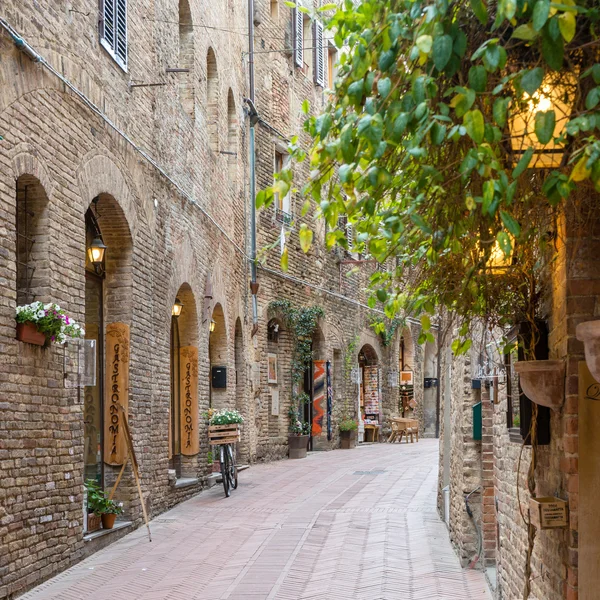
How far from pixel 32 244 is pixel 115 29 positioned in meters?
3.16

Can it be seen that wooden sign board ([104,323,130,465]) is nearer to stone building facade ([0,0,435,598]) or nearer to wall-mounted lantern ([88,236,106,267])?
stone building facade ([0,0,435,598])

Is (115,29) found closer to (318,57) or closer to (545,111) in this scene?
(545,111)

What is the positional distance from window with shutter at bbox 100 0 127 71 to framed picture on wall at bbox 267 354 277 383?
1010 centimetres

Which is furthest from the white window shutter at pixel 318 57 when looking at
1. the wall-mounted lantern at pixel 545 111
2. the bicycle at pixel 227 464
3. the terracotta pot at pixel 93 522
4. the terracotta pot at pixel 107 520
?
the wall-mounted lantern at pixel 545 111

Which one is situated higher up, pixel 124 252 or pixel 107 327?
pixel 124 252

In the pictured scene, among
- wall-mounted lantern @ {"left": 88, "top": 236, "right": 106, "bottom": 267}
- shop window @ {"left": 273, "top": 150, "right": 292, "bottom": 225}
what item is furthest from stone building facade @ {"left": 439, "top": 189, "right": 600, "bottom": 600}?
shop window @ {"left": 273, "top": 150, "right": 292, "bottom": 225}

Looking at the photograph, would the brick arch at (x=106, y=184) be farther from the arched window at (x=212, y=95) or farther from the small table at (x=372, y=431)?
the small table at (x=372, y=431)

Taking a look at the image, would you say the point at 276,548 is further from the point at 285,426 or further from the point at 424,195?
the point at 285,426

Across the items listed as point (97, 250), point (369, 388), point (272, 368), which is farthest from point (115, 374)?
point (369, 388)

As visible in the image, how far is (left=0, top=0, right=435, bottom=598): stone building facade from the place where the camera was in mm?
7688

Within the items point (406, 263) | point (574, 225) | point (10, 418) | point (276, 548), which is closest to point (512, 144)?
point (574, 225)

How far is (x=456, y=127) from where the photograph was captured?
9.75 feet

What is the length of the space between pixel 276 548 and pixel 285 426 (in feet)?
36.8

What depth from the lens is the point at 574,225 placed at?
429cm
